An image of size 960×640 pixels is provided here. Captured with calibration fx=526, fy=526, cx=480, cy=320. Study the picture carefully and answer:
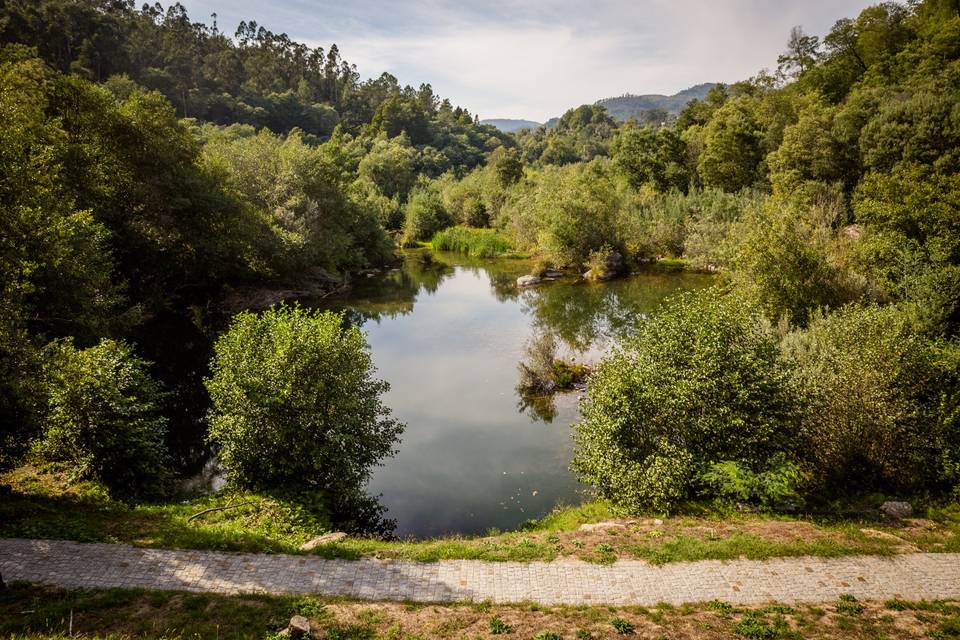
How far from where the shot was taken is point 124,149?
3662 cm

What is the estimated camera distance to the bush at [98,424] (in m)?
16.2

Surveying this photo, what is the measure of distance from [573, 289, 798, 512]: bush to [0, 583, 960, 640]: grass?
507 centimetres

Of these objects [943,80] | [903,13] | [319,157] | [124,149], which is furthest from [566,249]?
[903,13]

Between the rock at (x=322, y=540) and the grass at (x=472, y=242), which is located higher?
the grass at (x=472, y=242)

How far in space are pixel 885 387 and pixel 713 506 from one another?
6.70m

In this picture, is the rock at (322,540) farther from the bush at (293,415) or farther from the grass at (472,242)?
the grass at (472,242)

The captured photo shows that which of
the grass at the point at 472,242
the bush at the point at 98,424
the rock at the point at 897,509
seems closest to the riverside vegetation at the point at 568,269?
the bush at the point at 98,424

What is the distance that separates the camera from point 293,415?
17.4 m

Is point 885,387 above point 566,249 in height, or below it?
below

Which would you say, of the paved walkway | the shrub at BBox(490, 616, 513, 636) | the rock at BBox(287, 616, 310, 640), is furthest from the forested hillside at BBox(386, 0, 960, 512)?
the rock at BBox(287, 616, 310, 640)

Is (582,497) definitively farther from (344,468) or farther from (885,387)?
(885,387)

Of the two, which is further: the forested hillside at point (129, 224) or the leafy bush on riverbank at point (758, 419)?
the forested hillside at point (129, 224)

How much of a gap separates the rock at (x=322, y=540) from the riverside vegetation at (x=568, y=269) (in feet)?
1.89

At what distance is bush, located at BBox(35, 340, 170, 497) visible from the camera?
53.3 feet
